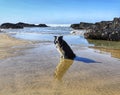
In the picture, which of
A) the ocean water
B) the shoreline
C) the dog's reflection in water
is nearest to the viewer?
the dog's reflection in water

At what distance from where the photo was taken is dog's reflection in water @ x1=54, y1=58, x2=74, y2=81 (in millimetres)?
8445

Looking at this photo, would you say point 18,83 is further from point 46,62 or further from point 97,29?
point 97,29

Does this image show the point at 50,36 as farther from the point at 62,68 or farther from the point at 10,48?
the point at 62,68

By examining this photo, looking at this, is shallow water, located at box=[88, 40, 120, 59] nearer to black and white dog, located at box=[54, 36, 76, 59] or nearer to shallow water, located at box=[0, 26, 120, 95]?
black and white dog, located at box=[54, 36, 76, 59]

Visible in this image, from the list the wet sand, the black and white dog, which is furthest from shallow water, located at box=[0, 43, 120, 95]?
the black and white dog

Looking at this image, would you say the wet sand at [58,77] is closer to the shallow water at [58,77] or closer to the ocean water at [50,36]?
the shallow water at [58,77]

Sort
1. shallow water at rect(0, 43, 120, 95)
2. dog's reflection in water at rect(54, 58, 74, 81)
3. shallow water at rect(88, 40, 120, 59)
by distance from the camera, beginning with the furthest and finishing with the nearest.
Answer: shallow water at rect(88, 40, 120, 59) → dog's reflection in water at rect(54, 58, 74, 81) → shallow water at rect(0, 43, 120, 95)

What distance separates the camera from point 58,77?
8289mm

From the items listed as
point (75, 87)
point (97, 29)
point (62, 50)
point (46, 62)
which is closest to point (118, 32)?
point (97, 29)

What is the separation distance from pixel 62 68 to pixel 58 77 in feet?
5.43

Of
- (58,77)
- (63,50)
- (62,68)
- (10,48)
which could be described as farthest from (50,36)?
(58,77)

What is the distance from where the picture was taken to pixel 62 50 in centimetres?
1236

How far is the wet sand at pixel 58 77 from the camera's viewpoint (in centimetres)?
673

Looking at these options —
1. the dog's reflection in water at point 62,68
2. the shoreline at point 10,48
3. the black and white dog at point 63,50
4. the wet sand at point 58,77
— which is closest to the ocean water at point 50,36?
the shoreline at point 10,48
